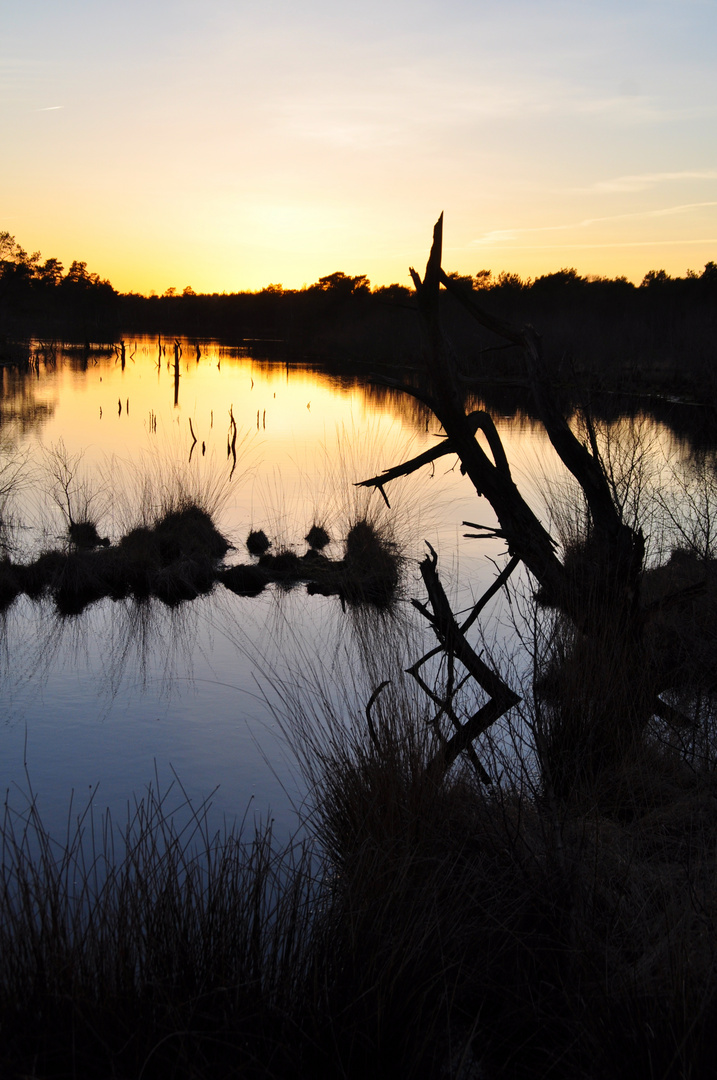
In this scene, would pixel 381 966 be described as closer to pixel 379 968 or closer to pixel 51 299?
pixel 379 968

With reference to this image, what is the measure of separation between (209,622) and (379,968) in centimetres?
575

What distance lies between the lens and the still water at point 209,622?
4820mm

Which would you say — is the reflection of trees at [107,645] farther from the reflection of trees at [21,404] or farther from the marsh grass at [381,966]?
the reflection of trees at [21,404]

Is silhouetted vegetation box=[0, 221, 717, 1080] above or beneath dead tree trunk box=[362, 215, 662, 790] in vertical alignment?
beneath

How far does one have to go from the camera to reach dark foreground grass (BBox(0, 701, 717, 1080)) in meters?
1.86

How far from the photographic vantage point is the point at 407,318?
51469 millimetres

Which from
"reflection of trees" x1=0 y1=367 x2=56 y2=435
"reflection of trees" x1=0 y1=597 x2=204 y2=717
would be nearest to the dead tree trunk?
"reflection of trees" x1=0 y1=597 x2=204 y2=717

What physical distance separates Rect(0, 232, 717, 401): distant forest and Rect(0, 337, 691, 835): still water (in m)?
2.32

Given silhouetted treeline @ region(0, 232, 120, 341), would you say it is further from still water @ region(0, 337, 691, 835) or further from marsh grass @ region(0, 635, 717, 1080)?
marsh grass @ region(0, 635, 717, 1080)

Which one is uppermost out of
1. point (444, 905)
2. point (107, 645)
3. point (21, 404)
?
point (21, 404)

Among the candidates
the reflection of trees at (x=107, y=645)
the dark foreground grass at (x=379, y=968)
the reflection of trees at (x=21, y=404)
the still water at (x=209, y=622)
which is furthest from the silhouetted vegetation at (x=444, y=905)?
the reflection of trees at (x=21, y=404)

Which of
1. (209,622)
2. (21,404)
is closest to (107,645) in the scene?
(209,622)

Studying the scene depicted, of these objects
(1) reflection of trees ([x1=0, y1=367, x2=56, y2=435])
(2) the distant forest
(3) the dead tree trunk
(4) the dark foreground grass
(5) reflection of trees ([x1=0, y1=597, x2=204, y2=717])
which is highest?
(2) the distant forest

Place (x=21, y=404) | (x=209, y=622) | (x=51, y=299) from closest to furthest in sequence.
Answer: (x=209, y=622)
(x=21, y=404)
(x=51, y=299)
